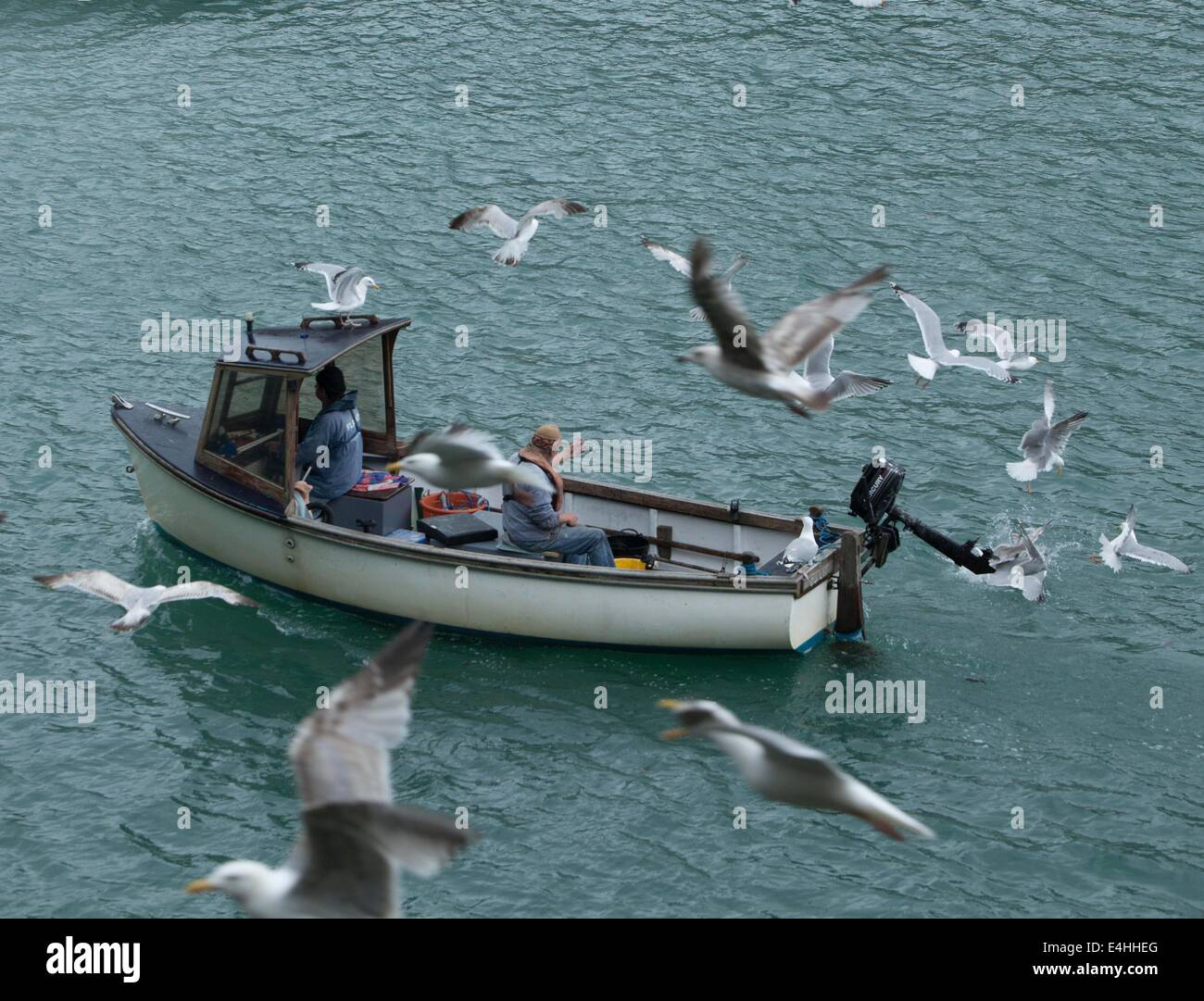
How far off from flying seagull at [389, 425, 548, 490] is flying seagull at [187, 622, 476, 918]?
311 cm

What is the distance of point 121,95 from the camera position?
32.2 m

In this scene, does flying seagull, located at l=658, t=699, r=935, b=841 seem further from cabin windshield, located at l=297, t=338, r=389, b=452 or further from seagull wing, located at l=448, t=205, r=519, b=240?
seagull wing, located at l=448, t=205, r=519, b=240

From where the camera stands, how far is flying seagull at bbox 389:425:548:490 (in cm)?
1320

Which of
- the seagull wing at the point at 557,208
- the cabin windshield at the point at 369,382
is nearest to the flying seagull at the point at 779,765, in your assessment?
the cabin windshield at the point at 369,382

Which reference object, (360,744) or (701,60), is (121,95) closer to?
(701,60)

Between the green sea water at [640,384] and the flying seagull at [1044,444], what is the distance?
787 mm

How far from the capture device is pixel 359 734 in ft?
32.6

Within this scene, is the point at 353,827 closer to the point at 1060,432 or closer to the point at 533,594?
the point at 533,594

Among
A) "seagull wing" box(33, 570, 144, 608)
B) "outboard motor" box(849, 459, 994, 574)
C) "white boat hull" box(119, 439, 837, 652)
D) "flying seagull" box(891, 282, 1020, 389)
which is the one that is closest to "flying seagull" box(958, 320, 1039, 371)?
"flying seagull" box(891, 282, 1020, 389)

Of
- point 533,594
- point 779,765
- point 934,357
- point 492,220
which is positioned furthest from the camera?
point 492,220

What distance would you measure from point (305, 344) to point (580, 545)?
3.59 metres

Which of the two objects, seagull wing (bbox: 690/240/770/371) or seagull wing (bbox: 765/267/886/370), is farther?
seagull wing (bbox: 765/267/886/370)

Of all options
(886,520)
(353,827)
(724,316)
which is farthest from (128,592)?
(353,827)

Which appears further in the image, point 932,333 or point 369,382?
point 932,333
